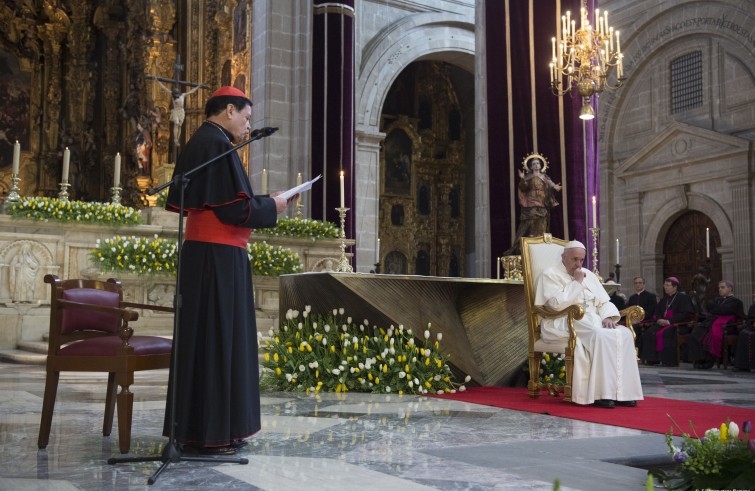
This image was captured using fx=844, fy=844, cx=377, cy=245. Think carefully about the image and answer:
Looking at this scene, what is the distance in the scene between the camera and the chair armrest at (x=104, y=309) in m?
4.14

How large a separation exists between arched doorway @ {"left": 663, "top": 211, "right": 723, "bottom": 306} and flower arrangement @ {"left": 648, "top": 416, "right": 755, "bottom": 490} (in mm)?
14864

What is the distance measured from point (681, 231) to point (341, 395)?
1385 cm

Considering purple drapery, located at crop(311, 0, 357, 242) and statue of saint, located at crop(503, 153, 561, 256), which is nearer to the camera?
statue of saint, located at crop(503, 153, 561, 256)

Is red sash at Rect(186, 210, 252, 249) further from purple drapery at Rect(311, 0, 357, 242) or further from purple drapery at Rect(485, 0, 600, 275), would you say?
purple drapery at Rect(311, 0, 357, 242)

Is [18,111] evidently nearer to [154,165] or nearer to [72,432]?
[154,165]

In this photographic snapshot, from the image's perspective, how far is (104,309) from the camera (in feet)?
13.9

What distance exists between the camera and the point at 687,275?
18.4 m

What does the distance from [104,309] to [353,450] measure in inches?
56.4

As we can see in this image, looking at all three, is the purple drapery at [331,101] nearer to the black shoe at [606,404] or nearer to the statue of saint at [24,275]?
the statue of saint at [24,275]

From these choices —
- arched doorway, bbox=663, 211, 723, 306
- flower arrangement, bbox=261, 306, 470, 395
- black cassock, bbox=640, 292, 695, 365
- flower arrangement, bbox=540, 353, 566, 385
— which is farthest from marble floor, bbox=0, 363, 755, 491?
arched doorway, bbox=663, 211, 723, 306

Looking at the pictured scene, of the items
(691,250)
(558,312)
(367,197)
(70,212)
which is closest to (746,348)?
(558,312)

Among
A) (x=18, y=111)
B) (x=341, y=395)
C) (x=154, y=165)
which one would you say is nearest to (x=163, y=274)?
(x=341, y=395)

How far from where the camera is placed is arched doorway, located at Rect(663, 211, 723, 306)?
57.8 ft

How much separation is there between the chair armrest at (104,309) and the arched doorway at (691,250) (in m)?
15.0
